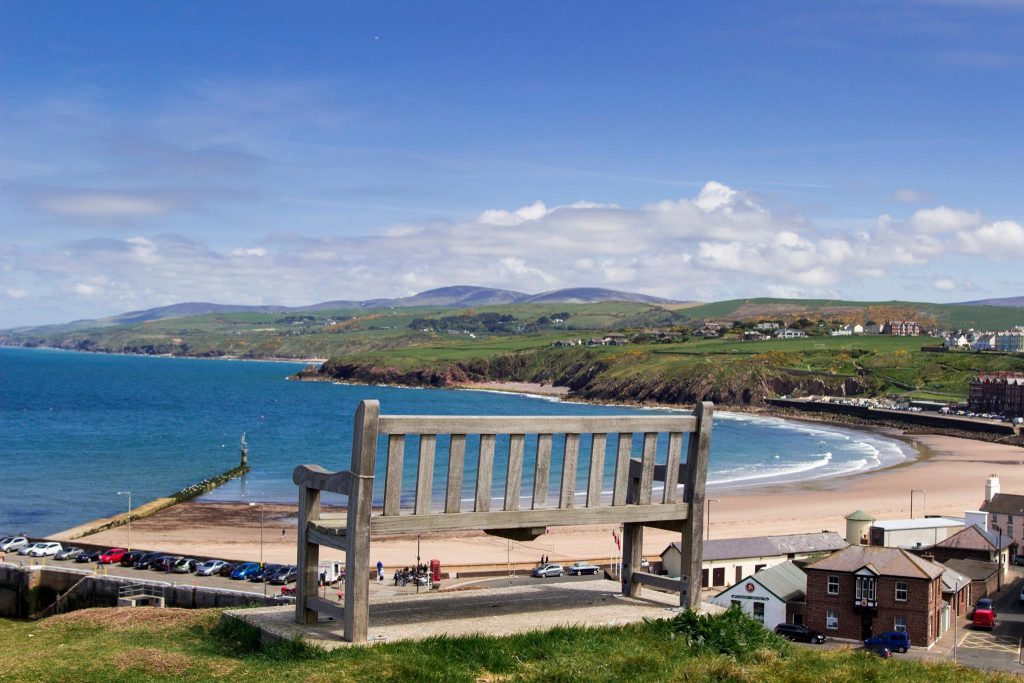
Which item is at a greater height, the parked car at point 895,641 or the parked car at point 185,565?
the parked car at point 895,641

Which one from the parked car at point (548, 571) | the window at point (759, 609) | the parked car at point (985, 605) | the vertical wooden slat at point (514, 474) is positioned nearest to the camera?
the vertical wooden slat at point (514, 474)

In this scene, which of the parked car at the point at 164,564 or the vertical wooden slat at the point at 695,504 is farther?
the parked car at the point at 164,564

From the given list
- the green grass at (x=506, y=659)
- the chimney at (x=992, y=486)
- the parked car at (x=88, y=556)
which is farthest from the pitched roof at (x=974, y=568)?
the parked car at (x=88, y=556)

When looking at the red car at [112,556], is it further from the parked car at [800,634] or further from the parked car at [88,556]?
the parked car at [800,634]

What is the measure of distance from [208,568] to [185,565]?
4.26 ft

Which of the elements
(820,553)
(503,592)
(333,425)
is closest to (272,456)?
(333,425)

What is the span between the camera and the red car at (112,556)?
4697cm

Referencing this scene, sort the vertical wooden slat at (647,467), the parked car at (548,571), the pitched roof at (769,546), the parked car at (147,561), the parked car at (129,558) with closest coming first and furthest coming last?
1. the vertical wooden slat at (647,467)
2. the pitched roof at (769,546)
3. the parked car at (548,571)
4. the parked car at (147,561)
5. the parked car at (129,558)

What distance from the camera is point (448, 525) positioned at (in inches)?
603

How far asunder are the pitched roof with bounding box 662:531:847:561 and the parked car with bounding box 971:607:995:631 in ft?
31.2

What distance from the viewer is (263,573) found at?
139 ft

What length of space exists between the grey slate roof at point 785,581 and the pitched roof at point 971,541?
34.3ft

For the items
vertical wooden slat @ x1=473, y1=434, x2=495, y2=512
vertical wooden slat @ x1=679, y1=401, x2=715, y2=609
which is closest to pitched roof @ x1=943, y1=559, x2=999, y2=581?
vertical wooden slat @ x1=679, y1=401, x2=715, y2=609

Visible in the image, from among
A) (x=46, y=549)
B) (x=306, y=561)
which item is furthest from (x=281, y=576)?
(x=306, y=561)
